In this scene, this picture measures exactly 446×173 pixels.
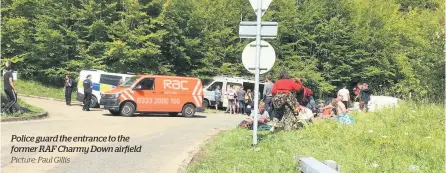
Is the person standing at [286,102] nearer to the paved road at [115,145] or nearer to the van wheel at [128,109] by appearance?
the paved road at [115,145]

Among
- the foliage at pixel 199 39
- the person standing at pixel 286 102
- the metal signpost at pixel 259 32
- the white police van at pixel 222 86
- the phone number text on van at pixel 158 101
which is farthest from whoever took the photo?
the foliage at pixel 199 39

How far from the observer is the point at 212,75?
3516 centimetres

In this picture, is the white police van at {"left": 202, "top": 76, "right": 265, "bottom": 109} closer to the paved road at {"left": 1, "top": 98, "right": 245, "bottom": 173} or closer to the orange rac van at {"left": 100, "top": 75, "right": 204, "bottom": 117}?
the orange rac van at {"left": 100, "top": 75, "right": 204, "bottom": 117}

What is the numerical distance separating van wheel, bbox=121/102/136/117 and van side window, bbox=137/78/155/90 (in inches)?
34.8

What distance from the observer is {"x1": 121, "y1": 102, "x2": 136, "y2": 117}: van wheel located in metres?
18.9

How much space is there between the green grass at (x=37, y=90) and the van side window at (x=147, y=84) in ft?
35.7

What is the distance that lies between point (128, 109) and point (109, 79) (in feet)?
17.9

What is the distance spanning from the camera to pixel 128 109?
19031 millimetres

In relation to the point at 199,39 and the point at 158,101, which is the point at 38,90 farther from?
the point at 158,101

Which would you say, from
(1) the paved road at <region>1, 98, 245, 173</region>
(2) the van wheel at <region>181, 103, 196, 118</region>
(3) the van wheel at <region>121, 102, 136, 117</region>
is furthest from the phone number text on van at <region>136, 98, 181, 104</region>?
(1) the paved road at <region>1, 98, 245, 173</region>

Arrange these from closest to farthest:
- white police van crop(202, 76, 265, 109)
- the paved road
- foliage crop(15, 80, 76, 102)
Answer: the paved road, white police van crop(202, 76, 265, 109), foliage crop(15, 80, 76, 102)

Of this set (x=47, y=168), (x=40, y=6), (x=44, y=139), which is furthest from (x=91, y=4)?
(x=47, y=168)

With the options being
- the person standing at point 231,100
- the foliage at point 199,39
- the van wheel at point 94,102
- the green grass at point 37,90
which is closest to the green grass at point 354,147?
the van wheel at point 94,102

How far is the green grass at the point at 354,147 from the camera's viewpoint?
21.6ft
